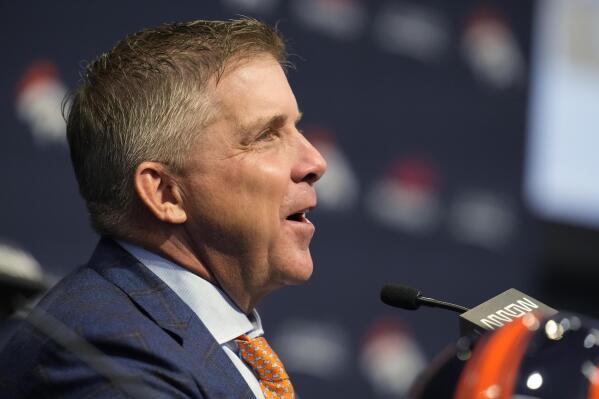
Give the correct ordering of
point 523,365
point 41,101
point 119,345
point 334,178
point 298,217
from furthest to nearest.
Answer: point 334,178 < point 41,101 < point 298,217 < point 119,345 < point 523,365

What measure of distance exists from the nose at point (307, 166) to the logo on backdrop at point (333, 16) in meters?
1.39

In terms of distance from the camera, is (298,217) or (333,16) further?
(333,16)

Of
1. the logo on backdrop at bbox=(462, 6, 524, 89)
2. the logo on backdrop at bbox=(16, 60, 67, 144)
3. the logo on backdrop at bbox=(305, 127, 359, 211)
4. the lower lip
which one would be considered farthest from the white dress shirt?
the logo on backdrop at bbox=(462, 6, 524, 89)

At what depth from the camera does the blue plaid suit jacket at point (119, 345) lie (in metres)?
1.25

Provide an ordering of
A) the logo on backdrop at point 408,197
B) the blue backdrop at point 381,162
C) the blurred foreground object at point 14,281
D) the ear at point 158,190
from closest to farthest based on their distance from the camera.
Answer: the blurred foreground object at point 14,281, the ear at point 158,190, the blue backdrop at point 381,162, the logo on backdrop at point 408,197

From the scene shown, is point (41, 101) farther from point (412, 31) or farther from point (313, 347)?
point (412, 31)

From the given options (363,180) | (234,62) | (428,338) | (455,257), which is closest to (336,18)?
(363,180)

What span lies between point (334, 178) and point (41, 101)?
36.6 inches

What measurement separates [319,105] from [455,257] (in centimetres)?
67

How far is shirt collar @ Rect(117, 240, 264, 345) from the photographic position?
4.79 feet

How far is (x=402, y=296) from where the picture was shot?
144 centimetres

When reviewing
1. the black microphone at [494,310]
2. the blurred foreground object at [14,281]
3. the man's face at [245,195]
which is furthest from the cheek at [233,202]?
the blurred foreground object at [14,281]

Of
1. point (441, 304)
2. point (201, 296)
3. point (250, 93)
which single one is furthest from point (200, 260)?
point (441, 304)

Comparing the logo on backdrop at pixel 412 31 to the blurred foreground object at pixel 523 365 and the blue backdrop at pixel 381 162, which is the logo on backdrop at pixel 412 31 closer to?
the blue backdrop at pixel 381 162
